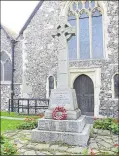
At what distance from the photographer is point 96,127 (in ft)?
29.3

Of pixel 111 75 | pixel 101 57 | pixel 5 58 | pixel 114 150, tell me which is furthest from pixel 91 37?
pixel 114 150

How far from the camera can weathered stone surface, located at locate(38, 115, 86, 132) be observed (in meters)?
6.57

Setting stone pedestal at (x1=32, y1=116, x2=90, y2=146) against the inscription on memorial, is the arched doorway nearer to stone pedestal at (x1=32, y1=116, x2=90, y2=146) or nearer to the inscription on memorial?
the inscription on memorial

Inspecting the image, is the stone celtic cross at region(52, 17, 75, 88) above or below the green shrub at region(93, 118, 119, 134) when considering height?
above

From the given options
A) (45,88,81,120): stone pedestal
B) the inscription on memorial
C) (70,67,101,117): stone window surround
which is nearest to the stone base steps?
(45,88,81,120): stone pedestal

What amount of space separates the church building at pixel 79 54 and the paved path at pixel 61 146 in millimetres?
5134

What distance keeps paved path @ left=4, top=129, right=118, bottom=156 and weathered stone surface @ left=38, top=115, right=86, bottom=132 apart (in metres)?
0.50

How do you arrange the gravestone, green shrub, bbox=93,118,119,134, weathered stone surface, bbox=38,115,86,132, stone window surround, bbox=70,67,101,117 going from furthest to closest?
stone window surround, bbox=70,67,101,117 → green shrub, bbox=93,118,119,134 → weathered stone surface, bbox=38,115,86,132 → the gravestone

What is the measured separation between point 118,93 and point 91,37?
3.82 metres

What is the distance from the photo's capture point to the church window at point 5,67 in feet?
56.0

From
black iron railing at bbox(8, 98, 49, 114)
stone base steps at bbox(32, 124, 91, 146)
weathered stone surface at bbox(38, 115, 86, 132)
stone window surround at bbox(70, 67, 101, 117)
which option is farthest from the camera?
black iron railing at bbox(8, 98, 49, 114)

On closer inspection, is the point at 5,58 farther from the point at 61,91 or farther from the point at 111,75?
the point at 61,91

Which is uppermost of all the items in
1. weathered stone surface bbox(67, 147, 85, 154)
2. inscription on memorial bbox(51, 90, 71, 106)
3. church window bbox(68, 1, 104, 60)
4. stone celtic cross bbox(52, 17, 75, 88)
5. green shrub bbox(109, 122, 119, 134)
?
church window bbox(68, 1, 104, 60)

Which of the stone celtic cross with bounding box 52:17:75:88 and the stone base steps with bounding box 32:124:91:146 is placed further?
the stone celtic cross with bounding box 52:17:75:88
